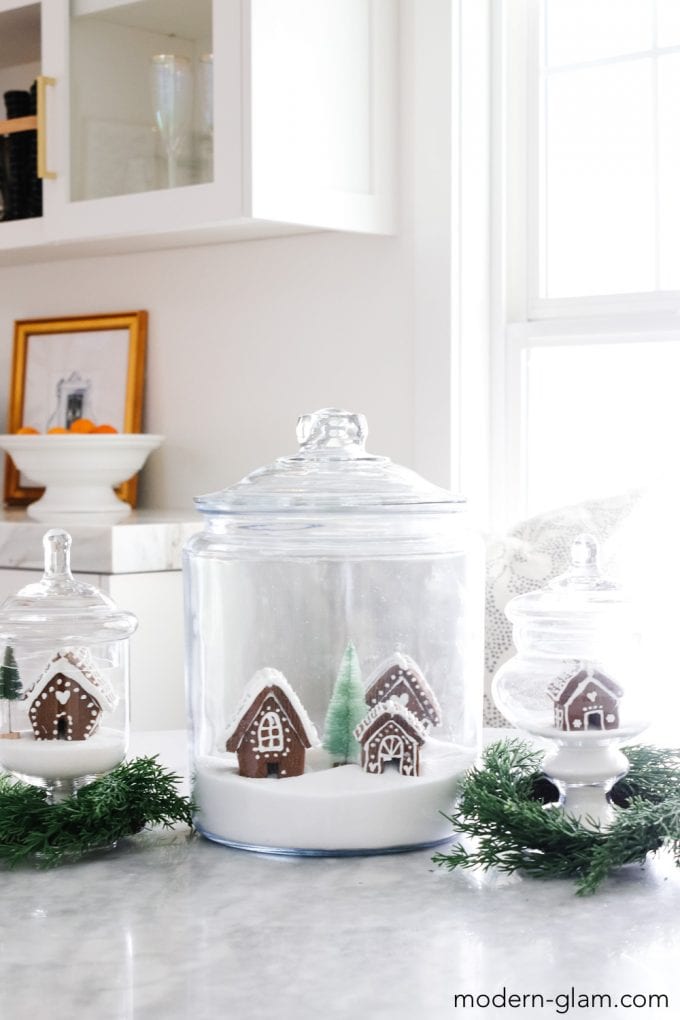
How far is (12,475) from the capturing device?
3184 mm

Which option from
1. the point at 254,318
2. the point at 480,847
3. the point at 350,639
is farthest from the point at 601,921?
the point at 254,318

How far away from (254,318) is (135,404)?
332 millimetres

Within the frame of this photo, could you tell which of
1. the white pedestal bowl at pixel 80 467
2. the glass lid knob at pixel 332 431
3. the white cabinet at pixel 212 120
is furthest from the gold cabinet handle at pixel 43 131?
the glass lid knob at pixel 332 431

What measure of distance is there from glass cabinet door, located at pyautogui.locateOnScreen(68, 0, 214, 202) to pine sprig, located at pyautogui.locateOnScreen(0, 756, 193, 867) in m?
1.62

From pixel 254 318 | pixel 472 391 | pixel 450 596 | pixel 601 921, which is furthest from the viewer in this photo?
pixel 254 318

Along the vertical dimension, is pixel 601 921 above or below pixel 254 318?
below

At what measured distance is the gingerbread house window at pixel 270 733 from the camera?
3.22 feet

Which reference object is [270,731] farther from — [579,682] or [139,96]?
[139,96]

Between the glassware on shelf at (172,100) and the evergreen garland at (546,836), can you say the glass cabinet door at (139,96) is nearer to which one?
the glassware on shelf at (172,100)

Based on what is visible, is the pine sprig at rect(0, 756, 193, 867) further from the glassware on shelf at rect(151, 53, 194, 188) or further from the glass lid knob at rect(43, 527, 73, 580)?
the glassware on shelf at rect(151, 53, 194, 188)

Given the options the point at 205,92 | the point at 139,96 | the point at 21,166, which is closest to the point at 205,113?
the point at 205,92

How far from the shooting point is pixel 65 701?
3.31 feet

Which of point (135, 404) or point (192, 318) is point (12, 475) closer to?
point (135, 404)

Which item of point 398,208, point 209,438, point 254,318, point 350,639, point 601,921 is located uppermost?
point 398,208
